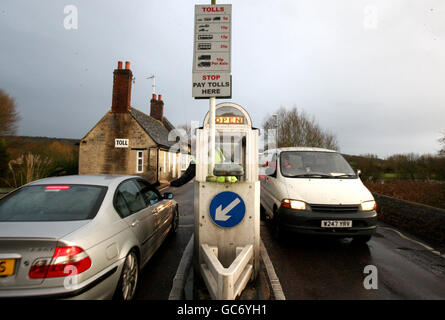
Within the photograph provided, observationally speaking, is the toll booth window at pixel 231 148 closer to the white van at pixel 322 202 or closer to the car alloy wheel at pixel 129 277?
the white van at pixel 322 202

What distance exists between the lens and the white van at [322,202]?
3.77 meters

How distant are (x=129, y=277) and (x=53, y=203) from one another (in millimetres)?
1222

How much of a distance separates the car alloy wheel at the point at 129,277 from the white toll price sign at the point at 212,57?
2434mm

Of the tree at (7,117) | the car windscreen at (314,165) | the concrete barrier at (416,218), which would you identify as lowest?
the concrete barrier at (416,218)

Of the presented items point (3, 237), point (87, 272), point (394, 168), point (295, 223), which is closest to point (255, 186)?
point (295, 223)

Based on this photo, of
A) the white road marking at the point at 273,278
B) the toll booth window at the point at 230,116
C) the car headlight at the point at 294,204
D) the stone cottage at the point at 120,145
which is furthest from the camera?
the stone cottage at the point at 120,145

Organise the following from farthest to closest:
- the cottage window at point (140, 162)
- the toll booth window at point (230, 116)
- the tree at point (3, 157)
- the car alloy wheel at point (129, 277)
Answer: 1. the cottage window at point (140, 162)
2. the tree at point (3, 157)
3. the toll booth window at point (230, 116)
4. the car alloy wheel at point (129, 277)

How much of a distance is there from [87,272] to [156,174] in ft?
54.0

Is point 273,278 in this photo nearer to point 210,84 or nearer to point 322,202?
point 322,202

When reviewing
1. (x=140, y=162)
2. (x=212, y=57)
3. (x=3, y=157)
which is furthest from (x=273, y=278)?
(x=3, y=157)

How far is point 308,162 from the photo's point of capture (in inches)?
197

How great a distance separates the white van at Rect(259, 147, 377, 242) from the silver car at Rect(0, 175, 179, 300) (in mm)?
2521

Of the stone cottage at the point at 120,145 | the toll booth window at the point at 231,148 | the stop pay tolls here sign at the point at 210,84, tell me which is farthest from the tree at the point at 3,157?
the stop pay tolls here sign at the point at 210,84

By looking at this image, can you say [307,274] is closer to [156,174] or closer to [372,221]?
[372,221]
